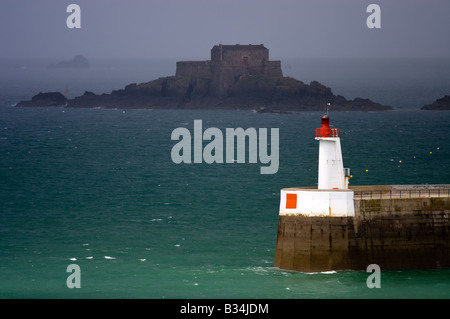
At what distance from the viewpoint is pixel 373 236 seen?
36656mm

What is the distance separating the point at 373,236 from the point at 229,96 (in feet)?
513

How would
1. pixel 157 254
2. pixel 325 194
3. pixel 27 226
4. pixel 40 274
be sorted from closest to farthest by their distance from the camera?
pixel 325 194 → pixel 40 274 → pixel 157 254 → pixel 27 226

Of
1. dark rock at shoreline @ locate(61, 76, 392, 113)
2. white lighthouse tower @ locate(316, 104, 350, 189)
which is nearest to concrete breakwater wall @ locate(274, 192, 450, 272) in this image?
white lighthouse tower @ locate(316, 104, 350, 189)

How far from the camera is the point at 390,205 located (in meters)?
37.0

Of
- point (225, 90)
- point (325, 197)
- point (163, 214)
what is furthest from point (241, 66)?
point (325, 197)

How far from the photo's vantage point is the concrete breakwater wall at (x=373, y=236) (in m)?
36.4

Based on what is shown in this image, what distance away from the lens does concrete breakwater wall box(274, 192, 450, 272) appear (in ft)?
119

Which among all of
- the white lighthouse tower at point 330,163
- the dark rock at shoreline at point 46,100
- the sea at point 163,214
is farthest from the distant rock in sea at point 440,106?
the white lighthouse tower at point 330,163

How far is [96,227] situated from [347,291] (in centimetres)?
1860

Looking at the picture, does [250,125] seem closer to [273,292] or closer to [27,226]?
[27,226]

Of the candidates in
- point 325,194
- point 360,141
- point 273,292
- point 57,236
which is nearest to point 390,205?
point 325,194

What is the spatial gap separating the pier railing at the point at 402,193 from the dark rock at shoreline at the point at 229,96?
436 feet

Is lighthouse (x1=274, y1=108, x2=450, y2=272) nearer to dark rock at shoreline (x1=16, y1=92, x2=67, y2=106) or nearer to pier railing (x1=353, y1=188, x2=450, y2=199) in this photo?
pier railing (x1=353, y1=188, x2=450, y2=199)

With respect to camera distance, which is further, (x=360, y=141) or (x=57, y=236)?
(x=360, y=141)
